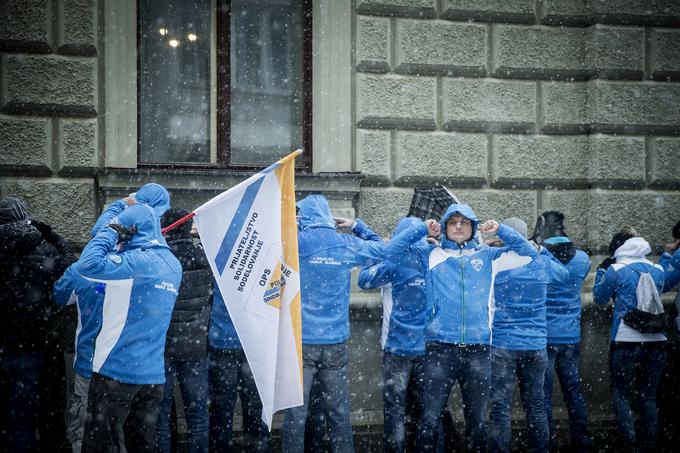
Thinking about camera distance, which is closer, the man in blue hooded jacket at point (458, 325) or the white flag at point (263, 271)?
the white flag at point (263, 271)

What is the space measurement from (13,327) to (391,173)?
3.53 metres

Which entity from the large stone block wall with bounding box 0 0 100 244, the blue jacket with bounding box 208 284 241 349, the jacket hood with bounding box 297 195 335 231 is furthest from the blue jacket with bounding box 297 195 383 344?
the large stone block wall with bounding box 0 0 100 244

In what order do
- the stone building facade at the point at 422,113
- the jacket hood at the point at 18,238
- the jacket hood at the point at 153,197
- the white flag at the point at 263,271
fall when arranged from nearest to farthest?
the white flag at the point at 263,271
the jacket hood at the point at 18,238
the jacket hood at the point at 153,197
the stone building facade at the point at 422,113

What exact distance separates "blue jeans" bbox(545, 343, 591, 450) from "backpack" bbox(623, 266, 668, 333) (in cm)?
51

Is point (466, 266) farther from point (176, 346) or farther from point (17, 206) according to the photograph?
point (17, 206)

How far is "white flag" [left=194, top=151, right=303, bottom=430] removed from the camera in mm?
4801

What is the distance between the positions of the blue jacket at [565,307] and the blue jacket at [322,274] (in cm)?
187

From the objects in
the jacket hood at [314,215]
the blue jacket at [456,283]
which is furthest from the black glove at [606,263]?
the jacket hood at [314,215]

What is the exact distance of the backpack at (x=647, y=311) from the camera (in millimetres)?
6309

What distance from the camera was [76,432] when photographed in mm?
5277

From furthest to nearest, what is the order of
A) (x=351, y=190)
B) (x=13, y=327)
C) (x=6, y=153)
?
(x=351, y=190) → (x=6, y=153) → (x=13, y=327)

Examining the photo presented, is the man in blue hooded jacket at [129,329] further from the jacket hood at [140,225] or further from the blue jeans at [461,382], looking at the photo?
the blue jeans at [461,382]

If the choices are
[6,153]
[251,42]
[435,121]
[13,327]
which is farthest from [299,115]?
[13,327]

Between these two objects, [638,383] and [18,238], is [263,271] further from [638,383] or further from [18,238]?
[638,383]
